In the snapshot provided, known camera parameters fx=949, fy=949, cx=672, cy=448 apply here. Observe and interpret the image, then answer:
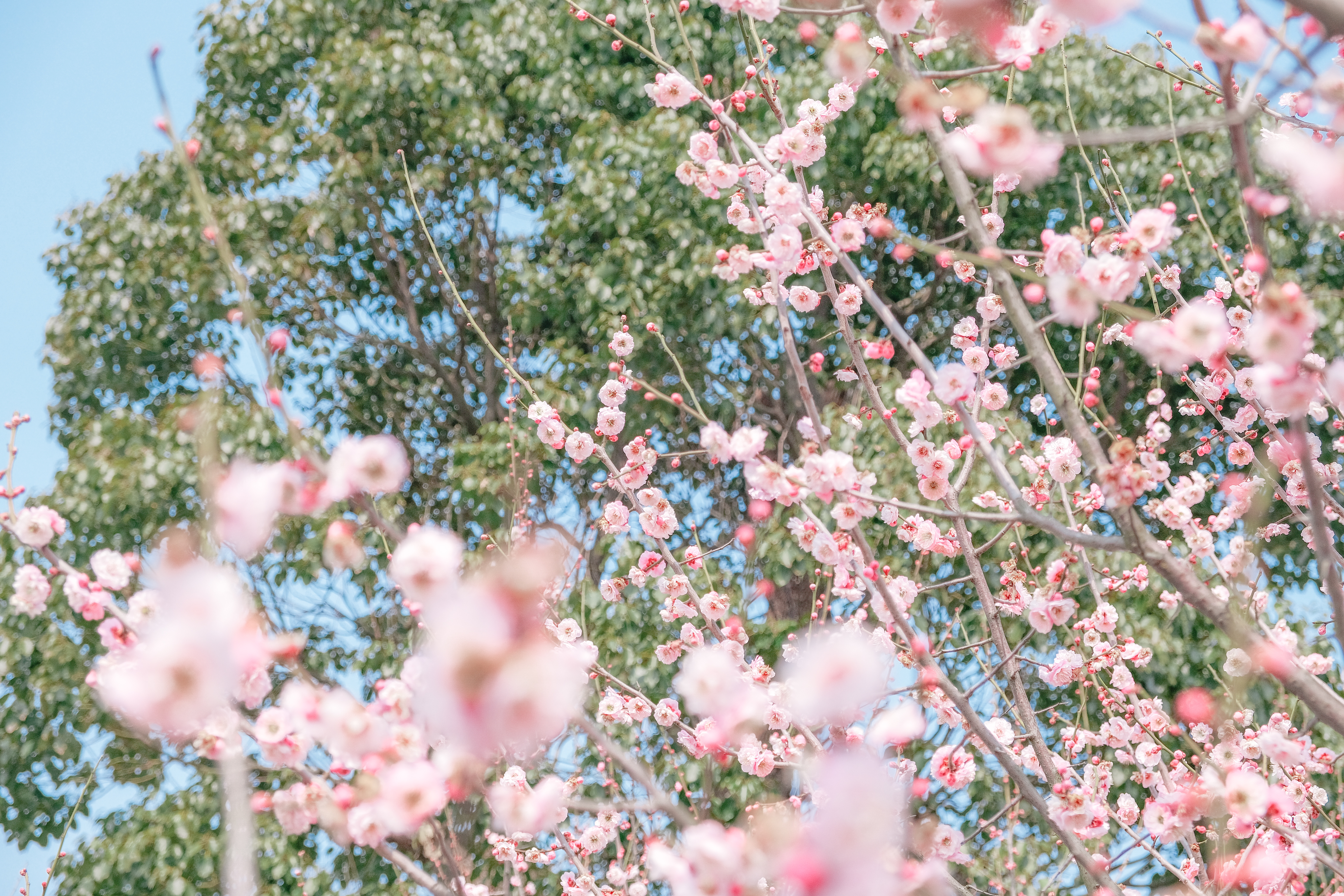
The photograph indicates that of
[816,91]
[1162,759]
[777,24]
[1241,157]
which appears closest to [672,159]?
[816,91]

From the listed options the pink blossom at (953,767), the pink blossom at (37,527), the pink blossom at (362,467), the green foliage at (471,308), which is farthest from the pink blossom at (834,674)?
the green foliage at (471,308)

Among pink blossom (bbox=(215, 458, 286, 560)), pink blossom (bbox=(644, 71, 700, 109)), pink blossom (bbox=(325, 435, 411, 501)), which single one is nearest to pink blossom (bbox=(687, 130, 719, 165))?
pink blossom (bbox=(644, 71, 700, 109))

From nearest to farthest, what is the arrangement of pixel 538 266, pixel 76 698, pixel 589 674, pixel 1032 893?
pixel 589 674 < pixel 1032 893 < pixel 76 698 < pixel 538 266

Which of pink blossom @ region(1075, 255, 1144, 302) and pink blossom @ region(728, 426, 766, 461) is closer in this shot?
pink blossom @ region(1075, 255, 1144, 302)

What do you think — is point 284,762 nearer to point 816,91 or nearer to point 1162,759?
point 1162,759

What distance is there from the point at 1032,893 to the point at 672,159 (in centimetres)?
321

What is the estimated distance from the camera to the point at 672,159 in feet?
14.1

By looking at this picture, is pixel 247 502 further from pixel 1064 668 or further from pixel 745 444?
pixel 1064 668

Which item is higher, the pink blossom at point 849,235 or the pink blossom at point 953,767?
the pink blossom at point 849,235

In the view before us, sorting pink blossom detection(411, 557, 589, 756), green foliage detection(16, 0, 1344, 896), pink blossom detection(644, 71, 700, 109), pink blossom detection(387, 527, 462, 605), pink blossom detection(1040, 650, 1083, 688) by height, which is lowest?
pink blossom detection(411, 557, 589, 756)

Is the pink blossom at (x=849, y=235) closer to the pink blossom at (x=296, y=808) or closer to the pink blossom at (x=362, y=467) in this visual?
the pink blossom at (x=362, y=467)

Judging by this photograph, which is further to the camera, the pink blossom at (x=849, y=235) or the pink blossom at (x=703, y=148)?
the pink blossom at (x=703, y=148)

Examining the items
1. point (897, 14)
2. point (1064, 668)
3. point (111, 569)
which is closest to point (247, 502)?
point (111, 569)

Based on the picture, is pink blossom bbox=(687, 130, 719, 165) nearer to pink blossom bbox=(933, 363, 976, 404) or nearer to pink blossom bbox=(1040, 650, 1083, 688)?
pink blossom bbox=(933, 363, 976, 404)
